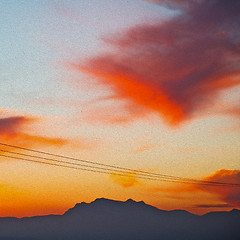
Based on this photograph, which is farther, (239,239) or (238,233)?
(238,233)

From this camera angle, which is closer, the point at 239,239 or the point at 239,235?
the point at 239,239

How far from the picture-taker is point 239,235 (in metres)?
165

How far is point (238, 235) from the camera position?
16538 centimetres

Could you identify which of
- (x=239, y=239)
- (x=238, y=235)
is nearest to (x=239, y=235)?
(x=238, y=235)

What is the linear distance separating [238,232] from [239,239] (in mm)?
8846

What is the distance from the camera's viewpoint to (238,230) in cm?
16212

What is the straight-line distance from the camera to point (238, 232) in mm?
161375

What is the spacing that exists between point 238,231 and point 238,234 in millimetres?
4258

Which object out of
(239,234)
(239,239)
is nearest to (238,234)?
(239,234)

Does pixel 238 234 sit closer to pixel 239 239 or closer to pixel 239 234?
pixel 239 234

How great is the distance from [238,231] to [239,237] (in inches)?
85.9

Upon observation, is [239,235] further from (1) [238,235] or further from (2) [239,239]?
(2) [239,239]

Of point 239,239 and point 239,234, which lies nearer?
point 239,239

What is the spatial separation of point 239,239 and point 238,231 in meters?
8.10
